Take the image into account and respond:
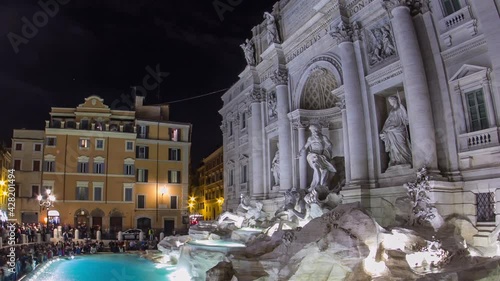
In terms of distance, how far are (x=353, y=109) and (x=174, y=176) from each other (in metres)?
29.0

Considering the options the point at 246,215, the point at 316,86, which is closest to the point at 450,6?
the point at 316,86

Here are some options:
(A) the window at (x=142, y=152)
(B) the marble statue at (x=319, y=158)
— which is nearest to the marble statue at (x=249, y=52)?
(B) the marble statue at (x=319, y=158)

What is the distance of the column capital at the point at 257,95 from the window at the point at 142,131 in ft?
63.0

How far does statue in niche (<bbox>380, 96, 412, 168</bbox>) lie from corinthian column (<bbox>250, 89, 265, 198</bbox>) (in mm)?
10964

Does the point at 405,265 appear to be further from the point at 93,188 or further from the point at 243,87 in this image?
the point at 93,188

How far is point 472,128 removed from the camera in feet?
43.5

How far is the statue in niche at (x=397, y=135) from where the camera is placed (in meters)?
15.3

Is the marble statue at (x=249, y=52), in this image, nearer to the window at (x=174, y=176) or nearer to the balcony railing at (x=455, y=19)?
the balcony railing at (x=455, y=19)

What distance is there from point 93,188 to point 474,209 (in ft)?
112

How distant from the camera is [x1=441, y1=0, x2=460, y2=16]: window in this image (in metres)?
13.8

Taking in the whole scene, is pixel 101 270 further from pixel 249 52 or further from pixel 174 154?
pixel 174 154

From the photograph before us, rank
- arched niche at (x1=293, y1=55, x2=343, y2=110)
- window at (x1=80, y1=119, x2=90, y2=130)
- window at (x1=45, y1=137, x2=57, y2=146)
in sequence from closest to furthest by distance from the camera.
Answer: arched niche at (x1=293, y1=55, x2=343, y2=110)
window at (x1=45, y1=137, x2=57, y2=146)
window at (x1=80, y1=119, x2=90, y2=130)

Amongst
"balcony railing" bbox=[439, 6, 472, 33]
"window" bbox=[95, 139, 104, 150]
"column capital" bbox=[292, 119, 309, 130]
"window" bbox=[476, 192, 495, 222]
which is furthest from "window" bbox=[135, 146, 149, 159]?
"window" bbox=[476, 192, 495, 222]

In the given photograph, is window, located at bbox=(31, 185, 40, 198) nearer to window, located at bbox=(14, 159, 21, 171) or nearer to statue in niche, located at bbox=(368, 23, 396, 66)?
window, located at bbox=(14, 159, 21, 171)
